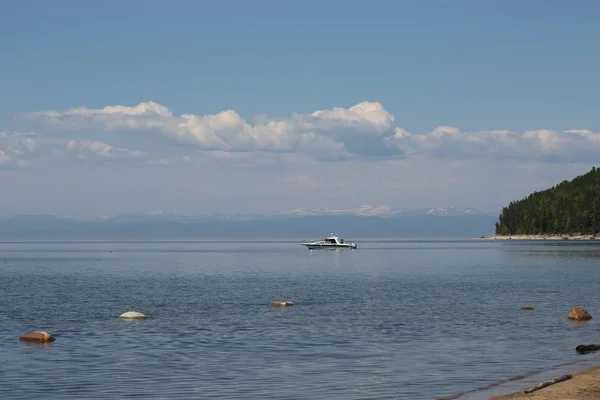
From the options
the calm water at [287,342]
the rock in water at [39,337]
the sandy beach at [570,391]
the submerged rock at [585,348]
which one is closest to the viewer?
the sandy beach at [570,391]

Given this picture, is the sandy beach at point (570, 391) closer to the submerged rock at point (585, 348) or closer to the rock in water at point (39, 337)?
the submerged rock at point (585, 348)

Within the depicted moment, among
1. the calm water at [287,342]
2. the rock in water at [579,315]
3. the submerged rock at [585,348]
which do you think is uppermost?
the rock in water at [579,315]

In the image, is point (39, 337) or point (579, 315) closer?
point (39, 337)

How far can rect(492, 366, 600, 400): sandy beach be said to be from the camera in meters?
29.4

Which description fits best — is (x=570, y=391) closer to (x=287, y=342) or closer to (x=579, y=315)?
(x=287, y=342)

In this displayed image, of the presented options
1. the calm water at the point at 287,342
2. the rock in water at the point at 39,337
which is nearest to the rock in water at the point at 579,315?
the calm water at the point at 287,342

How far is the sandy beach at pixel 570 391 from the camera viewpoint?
29391 mm

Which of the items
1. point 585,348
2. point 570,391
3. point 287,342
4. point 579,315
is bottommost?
point 287,342

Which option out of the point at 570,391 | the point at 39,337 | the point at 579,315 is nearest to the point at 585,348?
the point at 570,391

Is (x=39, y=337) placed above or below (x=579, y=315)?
below

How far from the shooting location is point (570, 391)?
1196 inches

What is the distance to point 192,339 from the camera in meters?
49.7

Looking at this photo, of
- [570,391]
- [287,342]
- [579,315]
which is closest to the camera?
[570,391]

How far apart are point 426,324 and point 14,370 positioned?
2915 centimetres
